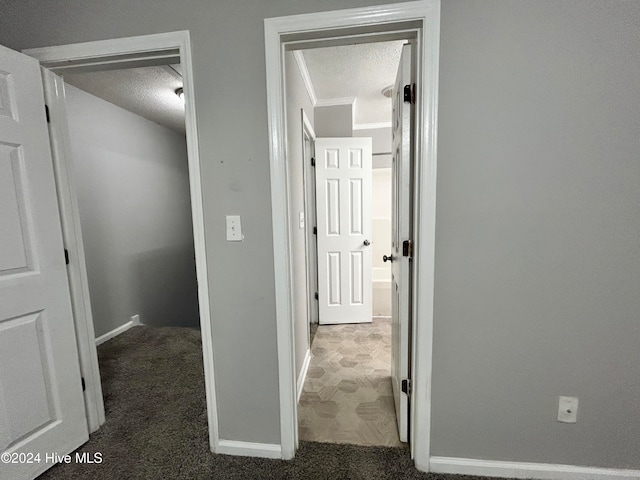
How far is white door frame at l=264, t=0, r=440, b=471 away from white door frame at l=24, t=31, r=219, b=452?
359 mm

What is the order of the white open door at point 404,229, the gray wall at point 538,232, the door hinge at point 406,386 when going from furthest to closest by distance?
1. the door hinge at point 406,386
2. the white open door at point 404,229
3. the gray wall at point 538,232

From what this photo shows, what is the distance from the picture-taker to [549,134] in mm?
1088

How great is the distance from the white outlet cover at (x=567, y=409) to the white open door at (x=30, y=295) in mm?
2375

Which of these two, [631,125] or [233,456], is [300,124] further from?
[233,456]

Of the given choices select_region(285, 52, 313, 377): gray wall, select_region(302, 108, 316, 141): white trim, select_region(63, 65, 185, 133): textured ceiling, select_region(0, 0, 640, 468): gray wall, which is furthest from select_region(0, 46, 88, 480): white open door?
select_region(302, 108, 316, 141): white trim

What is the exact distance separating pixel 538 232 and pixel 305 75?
204 centimetres

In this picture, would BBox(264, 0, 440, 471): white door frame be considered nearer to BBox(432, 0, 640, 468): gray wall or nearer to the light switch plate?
BBox(432, 0, 640, 468): gray wall

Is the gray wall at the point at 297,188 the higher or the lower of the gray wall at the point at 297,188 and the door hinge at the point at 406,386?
the higher

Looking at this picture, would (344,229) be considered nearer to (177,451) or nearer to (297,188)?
(297,188)

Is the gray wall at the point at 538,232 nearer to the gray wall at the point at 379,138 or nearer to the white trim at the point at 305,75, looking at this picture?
the white trim at the point at 305,75

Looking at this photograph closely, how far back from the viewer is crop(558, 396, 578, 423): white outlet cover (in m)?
1.18

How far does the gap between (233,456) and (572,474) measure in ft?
5.21

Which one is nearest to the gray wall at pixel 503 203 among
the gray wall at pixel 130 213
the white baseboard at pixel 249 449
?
the white baseboard at pixel 249 449

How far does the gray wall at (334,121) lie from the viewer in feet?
9.21
